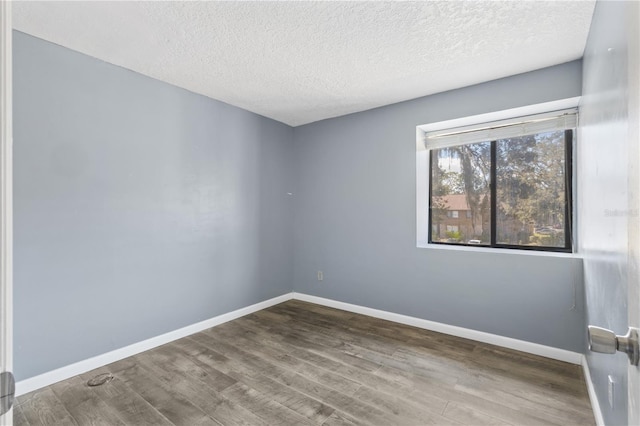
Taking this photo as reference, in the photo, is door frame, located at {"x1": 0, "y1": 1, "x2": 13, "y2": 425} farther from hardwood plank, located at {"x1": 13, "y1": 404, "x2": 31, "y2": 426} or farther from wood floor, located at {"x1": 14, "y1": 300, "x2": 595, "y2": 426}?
hardwood plank, located at {"x1": 13, "y1": 404, "x2": 31, "y2": 426}

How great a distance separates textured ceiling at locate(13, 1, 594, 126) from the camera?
1.86 m

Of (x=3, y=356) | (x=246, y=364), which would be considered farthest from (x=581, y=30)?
(x=246, y=364)

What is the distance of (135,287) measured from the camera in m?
2.66

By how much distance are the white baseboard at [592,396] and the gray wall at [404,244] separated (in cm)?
19

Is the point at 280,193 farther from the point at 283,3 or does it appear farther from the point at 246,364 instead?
the point at 283,3

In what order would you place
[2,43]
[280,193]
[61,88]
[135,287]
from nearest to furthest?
[2,43] → [61,88] → [135,287] → [280,193]

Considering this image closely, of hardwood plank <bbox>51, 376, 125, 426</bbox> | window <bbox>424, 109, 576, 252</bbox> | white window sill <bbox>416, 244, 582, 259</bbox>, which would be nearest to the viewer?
hardwood plank <bbox>51, 376, 125, 426</bbox>

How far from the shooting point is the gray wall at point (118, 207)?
212 cm

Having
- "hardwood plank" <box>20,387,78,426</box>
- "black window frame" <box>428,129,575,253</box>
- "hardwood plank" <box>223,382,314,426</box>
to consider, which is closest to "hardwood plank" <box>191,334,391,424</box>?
"hardwood plank" <box>223,382,314,426</box>

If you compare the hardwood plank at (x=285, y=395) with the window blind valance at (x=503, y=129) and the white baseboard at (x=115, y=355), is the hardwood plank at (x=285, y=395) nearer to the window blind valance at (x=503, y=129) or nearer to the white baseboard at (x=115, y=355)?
the white baseboard at (x=115, y=355)

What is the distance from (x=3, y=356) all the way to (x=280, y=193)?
12.0 ft

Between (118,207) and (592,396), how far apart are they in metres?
3.77

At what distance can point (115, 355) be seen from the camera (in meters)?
2.50

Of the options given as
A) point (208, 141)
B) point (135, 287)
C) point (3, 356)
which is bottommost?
point (135, 287)
